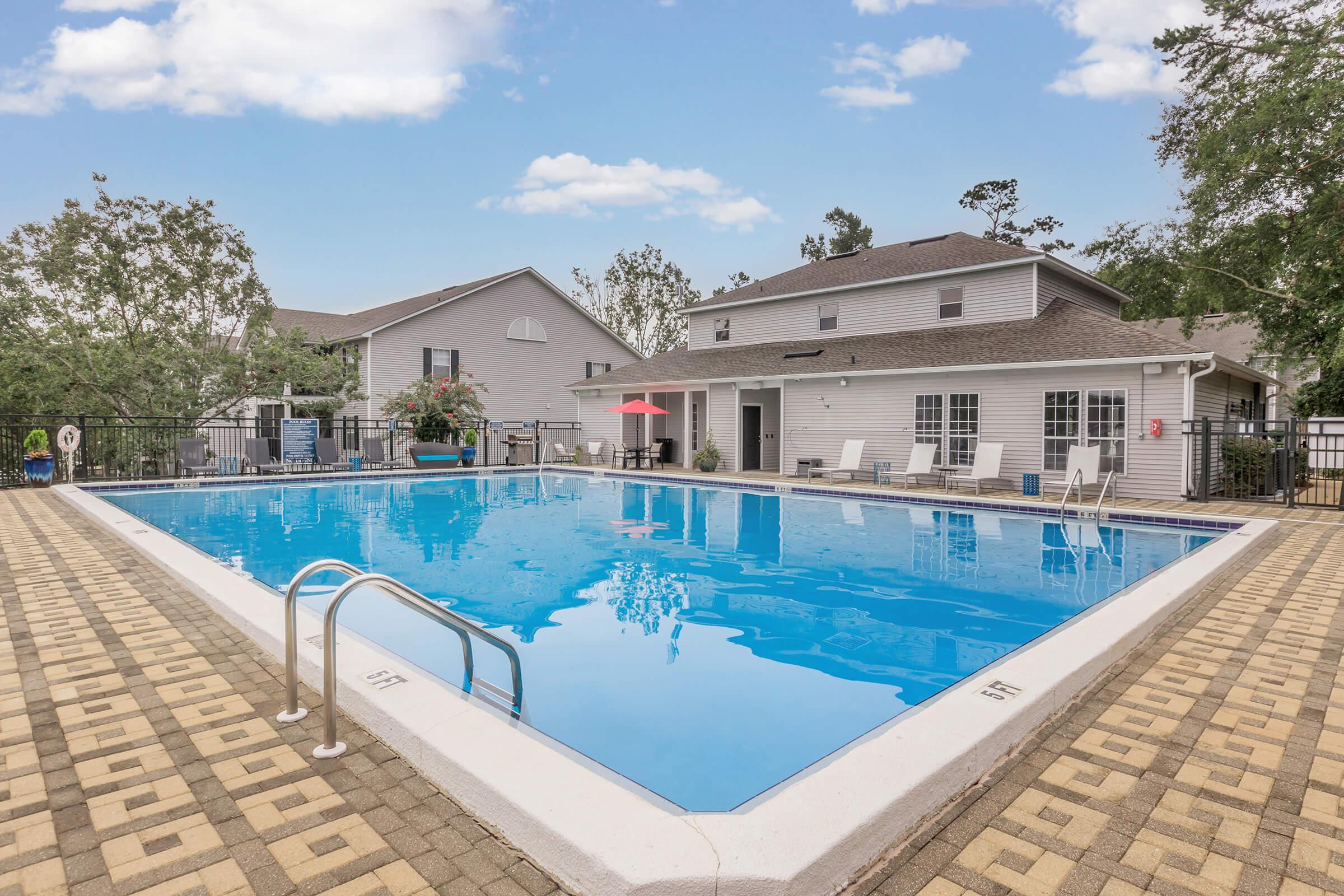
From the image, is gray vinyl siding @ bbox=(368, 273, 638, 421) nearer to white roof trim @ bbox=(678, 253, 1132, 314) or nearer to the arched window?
the arched window

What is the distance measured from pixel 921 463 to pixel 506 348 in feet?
56.2

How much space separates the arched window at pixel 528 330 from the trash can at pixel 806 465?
13.5 metres

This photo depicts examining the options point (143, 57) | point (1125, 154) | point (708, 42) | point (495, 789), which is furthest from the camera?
point (1125, 154)

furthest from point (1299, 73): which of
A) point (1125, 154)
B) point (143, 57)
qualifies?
point (143, 57)

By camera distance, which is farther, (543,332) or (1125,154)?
(543,332)

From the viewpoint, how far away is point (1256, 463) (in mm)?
14016

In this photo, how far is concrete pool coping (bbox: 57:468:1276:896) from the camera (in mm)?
2000

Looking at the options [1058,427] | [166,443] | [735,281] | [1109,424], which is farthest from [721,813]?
[735,281]

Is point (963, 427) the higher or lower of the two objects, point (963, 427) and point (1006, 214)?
the lower

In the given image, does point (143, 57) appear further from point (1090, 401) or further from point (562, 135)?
point (1090, 401)

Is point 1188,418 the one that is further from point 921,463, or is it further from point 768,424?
point 768,424

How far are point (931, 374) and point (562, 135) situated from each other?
15.6 m

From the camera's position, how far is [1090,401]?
13281 mm

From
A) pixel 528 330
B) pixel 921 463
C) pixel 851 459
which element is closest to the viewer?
pixel 921 463
